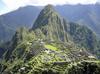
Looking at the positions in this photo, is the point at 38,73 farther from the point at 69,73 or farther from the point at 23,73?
the point at 69,73

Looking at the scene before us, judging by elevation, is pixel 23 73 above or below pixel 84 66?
below

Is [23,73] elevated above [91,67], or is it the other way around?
[91,67]

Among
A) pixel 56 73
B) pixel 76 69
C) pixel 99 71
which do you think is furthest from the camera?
pixel 56 73

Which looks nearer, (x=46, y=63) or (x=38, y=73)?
(x=38, y=73)

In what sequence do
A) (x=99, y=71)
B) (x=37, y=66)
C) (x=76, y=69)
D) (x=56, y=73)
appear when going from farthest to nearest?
(x=37, y=66) < (x=56, y=73) < (x=76, y=69) < (x=99, y=71)

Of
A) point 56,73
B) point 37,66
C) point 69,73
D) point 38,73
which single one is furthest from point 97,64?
point 37,66

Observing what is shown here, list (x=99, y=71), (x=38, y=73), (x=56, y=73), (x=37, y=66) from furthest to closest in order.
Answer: (x=37, y=66) < (x=38, y=73) < (x=56, y=73) < (x=99, y=71)

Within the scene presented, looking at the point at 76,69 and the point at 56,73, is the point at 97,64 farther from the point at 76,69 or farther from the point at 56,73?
the point at 56,73

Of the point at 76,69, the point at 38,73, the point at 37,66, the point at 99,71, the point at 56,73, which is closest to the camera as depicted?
the point at 99,71

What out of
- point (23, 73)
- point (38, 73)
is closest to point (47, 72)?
point (38, 73)
